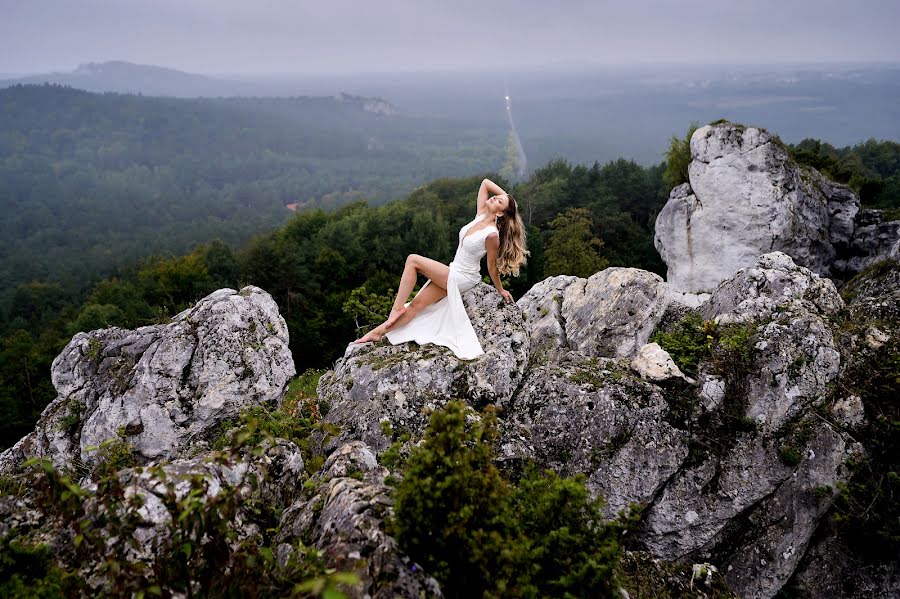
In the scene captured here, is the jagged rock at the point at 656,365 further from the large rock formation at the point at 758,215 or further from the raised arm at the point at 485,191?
the large rock formation at the point at 758,215

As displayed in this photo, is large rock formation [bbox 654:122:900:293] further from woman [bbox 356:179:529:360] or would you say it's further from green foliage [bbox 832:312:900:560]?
woman [bbox 356:179:529:360]

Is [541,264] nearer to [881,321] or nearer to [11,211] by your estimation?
[881,321]

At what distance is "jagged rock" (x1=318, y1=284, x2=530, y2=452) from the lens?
8.11m

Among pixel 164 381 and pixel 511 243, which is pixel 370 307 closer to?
pixel 511 243

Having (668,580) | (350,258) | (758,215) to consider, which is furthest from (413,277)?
(350,258)

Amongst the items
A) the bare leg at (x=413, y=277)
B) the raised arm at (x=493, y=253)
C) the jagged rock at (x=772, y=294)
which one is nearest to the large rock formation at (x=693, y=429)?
the jagged rock at (x=772, y=294)

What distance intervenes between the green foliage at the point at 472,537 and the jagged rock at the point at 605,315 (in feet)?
22.3

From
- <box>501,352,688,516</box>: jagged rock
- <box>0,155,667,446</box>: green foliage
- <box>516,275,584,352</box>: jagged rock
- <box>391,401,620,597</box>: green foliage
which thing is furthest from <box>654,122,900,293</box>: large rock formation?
<box>391,401,620,597</box>: green foliage

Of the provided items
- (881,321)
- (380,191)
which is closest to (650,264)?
(881,321)

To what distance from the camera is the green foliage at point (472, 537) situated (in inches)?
153

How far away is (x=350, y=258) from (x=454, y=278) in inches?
1231

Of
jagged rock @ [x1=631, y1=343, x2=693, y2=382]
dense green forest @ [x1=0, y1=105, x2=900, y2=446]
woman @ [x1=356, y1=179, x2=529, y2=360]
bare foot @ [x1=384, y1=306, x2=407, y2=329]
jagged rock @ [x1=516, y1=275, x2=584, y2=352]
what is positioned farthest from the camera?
dense green forest @ [x1=0, y1=105, x2=900, y2=446]

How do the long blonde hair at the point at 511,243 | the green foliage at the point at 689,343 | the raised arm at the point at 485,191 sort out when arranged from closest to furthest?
1. the green foliage at the point at 689,343
2. the long blonde hair at the point at 511,243
3. the raised arm at the point at 485,191

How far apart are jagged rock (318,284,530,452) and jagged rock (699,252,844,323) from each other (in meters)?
4.46
